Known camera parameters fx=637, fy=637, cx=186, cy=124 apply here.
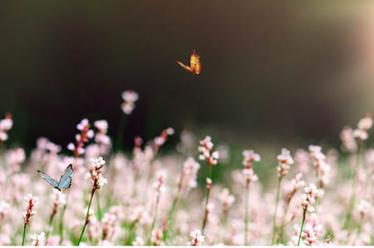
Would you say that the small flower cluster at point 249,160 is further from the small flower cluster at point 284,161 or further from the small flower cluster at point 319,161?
the small flower cluster at point 319,161

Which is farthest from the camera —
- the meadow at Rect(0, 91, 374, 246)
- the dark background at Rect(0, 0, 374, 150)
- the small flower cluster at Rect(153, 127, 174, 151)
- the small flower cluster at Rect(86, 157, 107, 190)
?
the dark background at Rect(0, 0, 374, 150)

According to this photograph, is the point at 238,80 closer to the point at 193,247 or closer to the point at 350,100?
the point at 350,100

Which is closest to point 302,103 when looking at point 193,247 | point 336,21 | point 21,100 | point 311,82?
point 311,82

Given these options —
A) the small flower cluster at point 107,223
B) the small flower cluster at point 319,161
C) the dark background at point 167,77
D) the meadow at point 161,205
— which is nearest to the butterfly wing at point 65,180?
the meadow at point 161,205

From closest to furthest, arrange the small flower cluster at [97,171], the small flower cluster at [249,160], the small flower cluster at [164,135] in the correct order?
the small flower cluster at [97,171], the small flower cluster at [249,160], the small flower cluster at [164,135]

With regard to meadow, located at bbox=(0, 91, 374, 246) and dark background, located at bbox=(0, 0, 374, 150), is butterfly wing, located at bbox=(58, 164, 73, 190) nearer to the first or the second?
meadow, located at bbox=(0, 91, 374, 246)

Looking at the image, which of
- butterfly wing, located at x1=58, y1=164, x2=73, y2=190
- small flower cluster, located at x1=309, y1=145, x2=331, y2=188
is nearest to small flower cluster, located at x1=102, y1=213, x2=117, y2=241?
butterfly wing, located at x1=58, y1=164, x2=73, y2=190

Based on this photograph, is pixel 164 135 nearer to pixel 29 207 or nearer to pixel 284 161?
pixel 284 161

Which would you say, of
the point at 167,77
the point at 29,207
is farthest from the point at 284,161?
the point at 167,77

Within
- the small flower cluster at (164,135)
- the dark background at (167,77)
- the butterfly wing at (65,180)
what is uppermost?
the dark background at (167,77)
